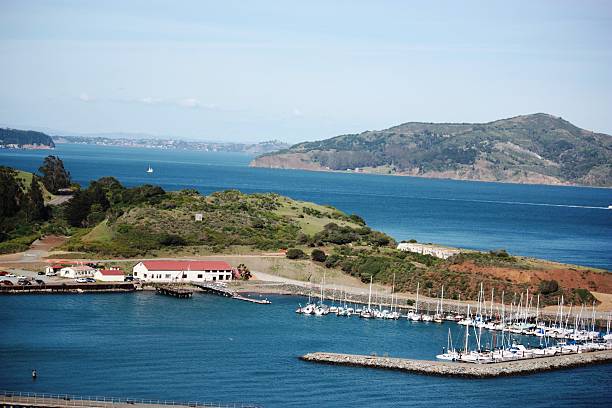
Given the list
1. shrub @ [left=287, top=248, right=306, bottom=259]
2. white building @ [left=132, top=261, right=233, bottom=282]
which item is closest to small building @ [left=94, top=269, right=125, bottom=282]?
white building @ [left=132, top=261, right=233, bottom=282]

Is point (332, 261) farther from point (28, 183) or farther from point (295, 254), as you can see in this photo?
point (28, 183)

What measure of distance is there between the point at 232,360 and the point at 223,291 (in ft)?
70.7

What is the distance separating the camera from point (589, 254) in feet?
342

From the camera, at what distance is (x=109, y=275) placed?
72000 mm

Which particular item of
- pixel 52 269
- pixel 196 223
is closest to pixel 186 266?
pixel 52 269

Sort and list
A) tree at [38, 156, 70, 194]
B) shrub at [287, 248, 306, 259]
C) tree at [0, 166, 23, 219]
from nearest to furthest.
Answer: shrub at [287, 248, 306, 259]
tree at [0, 166, 23, 219]
tree at [38, 156, 70, 194]

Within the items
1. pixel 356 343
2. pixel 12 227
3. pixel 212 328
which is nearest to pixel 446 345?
pixel 356 343

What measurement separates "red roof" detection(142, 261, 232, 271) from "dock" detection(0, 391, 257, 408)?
108ft

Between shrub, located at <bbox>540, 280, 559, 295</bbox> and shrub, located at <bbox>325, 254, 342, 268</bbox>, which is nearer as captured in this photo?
shrub, located at <bbox>540, 280, 559, 295</bbox>

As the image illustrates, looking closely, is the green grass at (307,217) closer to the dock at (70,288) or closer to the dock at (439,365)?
the dock at (70,288)

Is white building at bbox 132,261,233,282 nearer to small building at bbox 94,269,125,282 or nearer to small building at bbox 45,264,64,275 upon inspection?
small building at bbox 94,269,125,282

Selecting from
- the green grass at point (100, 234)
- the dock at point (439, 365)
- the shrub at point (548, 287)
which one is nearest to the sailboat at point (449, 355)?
the dock at point (439, 365)

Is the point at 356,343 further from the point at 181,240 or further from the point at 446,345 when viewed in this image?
the point at 181,240

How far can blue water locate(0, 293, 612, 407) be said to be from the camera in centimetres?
4362
